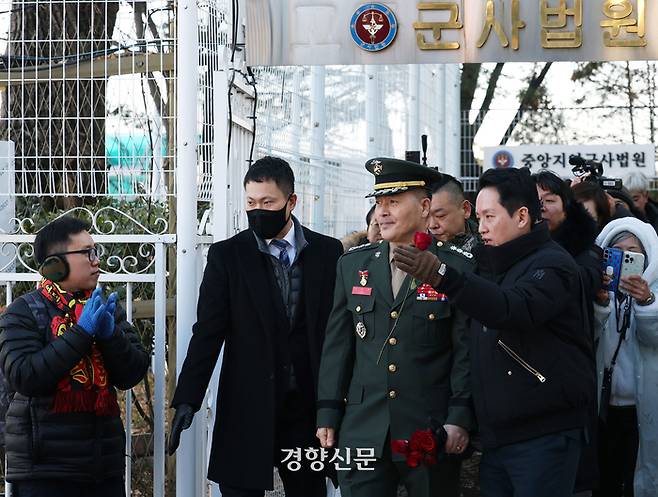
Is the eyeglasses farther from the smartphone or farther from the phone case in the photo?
the smartphone

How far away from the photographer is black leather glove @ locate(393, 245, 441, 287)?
3859 millimetres

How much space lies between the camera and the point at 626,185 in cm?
853

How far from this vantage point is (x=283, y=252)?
16.9 feet

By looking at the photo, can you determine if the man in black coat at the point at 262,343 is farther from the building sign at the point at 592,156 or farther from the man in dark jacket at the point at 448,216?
the building sign at the point at 592,156

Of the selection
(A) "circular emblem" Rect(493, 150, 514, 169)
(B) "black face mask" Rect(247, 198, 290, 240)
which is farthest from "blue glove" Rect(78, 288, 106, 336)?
(A) "circular emblem" Rect(493, 150, 514, 169)

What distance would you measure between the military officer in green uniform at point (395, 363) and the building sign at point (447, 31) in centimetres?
165

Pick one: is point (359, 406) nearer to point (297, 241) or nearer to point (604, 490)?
point (297, 241)

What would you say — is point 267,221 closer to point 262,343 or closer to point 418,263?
point 262,343

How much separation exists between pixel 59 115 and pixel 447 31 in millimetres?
2083

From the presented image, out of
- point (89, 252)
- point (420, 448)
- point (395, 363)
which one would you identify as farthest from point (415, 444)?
point (89, 252)

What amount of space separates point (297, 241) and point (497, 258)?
109 cm

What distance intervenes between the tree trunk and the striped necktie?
1.22 metres

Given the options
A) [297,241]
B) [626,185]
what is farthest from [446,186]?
[626,185]

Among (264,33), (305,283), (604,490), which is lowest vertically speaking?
(604,490)
